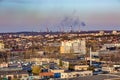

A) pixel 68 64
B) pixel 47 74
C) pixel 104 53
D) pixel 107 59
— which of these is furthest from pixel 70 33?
pixel 47 74

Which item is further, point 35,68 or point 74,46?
point 74,46

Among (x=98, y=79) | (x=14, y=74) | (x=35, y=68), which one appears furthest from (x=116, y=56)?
(x=98, y=79)

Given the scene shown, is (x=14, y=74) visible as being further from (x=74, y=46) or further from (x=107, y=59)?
(x=74, y=46)

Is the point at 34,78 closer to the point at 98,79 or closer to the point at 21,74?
the point at 21,74

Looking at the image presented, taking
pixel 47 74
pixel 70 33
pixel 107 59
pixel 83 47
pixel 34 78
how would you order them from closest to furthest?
pixel 34 78 < pixel 47 74 < pixel 107 59 < pixel 83 47 < pixel 70 33

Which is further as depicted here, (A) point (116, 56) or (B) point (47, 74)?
(A) point (116, 56)

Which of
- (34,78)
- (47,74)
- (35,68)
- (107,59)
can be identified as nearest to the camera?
(34,78)

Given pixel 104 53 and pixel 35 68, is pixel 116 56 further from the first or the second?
pixel 35 68

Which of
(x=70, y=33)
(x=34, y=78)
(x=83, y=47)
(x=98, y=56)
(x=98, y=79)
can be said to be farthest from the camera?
(x=70, y=33)

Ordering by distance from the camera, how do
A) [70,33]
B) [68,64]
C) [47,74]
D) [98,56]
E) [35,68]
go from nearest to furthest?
[47,74], [35,68], [68,64], [98,56], [70,33]
